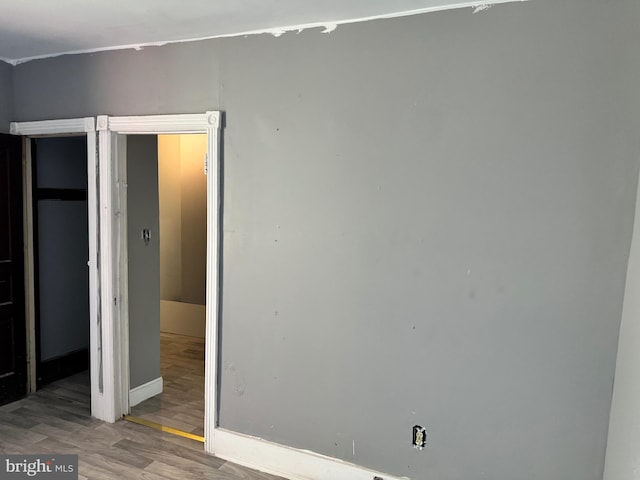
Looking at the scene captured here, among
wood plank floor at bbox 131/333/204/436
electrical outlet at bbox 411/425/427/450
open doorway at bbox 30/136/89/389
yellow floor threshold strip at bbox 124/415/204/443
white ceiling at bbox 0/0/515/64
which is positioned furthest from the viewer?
open doorway at bbox 30/136/89/389

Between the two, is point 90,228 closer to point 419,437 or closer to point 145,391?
point 145,391

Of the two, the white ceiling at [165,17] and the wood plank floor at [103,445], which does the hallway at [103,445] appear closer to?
the wood plank floor at [103,445]

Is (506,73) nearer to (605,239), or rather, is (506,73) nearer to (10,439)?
(605,239)

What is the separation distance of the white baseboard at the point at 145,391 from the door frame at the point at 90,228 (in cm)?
26

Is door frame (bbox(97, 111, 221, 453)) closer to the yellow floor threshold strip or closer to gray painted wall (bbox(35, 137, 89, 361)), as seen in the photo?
the yellow floor threshold strip

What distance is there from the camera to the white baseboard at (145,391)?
3393mm

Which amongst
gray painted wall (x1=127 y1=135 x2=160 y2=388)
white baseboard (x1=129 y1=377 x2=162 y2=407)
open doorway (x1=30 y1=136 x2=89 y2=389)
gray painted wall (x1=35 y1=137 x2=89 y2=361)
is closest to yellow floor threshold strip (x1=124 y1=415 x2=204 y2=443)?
white baseboard (x1=129 y1=377 x2=162 y2=407)

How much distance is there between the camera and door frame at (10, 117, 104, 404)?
304 centimetres

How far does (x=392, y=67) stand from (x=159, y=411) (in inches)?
110

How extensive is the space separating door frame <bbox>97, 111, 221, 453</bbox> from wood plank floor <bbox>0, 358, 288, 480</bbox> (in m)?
0.16

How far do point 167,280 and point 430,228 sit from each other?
12.4 ft

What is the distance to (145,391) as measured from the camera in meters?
3.51

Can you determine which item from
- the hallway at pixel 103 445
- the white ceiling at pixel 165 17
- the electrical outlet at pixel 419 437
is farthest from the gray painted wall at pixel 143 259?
the electrical outlet at pixel 419 437

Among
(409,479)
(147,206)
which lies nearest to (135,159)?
(147,206)
